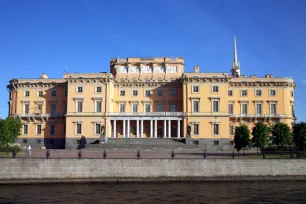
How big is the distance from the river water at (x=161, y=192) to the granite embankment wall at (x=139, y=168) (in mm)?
1097

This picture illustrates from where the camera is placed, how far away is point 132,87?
5759 cm

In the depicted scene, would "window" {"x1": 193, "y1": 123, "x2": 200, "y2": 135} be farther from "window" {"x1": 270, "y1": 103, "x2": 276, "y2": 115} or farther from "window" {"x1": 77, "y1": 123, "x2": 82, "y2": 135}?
"window" {"x1": 77, "y1": 123, "x2": 82, "y2": 135}

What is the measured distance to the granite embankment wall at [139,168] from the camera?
26.9 m

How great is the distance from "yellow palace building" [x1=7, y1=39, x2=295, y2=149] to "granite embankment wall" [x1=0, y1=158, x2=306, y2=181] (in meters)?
24.2

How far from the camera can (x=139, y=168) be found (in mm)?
27312

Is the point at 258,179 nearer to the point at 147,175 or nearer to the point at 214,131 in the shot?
the point at 147,175

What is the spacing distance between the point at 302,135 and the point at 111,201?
2452 cm

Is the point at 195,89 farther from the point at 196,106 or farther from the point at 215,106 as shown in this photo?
the point at 215,106

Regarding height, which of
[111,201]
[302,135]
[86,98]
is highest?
[86,98]

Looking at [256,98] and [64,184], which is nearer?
[64,184]

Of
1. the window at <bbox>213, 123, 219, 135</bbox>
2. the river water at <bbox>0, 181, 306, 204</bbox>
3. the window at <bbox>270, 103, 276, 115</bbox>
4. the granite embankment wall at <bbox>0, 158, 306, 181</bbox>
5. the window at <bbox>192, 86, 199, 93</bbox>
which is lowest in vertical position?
the river water at <bbox>0, 181, 306, 204</bbox>

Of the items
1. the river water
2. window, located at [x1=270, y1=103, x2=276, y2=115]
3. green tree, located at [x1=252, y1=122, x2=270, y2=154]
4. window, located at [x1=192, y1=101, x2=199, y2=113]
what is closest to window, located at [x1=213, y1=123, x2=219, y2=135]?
window, located at [x1=192, y1=101, x2=199, y2=113]

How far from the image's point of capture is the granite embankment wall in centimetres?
2689

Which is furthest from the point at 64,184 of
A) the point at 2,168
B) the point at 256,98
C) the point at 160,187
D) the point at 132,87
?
the point at 256,98
